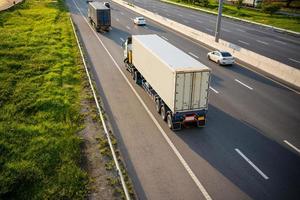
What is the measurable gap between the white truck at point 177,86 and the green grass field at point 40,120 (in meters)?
5.17

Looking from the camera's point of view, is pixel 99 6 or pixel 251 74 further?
pixel 99 6

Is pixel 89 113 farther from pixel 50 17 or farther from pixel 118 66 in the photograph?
pixel 50 17

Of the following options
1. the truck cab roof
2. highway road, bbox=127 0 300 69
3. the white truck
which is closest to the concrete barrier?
highway road, bbox=127 0 300 69

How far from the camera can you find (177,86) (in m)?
15.8

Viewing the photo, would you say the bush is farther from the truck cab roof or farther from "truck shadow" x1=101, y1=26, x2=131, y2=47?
the truck cab roof

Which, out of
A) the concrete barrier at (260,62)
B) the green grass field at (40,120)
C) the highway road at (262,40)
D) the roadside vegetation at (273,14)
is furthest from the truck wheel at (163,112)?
the roadside vegetation at (273,14)

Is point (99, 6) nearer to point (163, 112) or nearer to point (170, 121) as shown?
point (163, 112)

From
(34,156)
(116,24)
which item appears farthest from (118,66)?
(116,24)

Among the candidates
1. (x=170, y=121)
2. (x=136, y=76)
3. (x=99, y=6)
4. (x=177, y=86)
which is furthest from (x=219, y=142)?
(x=99, y=6)

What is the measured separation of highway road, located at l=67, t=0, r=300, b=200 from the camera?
12586 mm

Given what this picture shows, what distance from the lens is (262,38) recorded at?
45.9 metres

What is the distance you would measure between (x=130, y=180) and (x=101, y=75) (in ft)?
49.1

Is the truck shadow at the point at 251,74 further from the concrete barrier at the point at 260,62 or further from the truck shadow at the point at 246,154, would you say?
the truck shadow at the point at 246,154

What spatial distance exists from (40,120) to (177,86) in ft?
26.9
